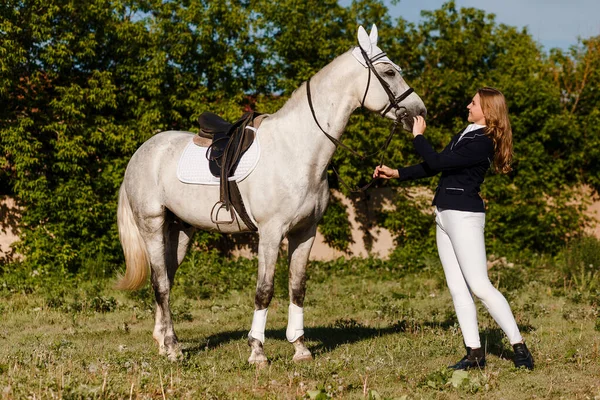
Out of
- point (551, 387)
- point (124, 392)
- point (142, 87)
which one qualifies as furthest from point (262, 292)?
point (142, 87)

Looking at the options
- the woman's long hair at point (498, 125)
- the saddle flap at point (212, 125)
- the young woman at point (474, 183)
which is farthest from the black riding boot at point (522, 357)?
the saddle flap at point (212, 125)

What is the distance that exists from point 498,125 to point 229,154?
2185mm

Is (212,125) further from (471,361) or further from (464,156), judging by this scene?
(471,361)

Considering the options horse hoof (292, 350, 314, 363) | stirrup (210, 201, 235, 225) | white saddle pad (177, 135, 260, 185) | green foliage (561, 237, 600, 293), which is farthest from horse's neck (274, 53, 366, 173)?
green foliage (561, 237, 600, 293)

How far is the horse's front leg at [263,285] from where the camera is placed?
212 inches

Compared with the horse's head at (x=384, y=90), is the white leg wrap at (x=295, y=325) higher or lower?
lower

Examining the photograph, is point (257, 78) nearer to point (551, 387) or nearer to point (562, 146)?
point (562, 146)

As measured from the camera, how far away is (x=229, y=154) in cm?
562

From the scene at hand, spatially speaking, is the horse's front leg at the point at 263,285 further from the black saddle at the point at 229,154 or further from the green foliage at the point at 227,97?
the green foliage at the point at 227,97

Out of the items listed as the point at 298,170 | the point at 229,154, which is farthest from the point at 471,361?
the point at 229,154

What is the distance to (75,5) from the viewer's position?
11.3 metres

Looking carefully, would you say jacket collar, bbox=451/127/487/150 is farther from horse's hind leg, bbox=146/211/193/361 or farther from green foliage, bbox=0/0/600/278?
green foliage, bbox=0/0/600/278

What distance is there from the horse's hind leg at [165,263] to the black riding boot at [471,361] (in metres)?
2.41

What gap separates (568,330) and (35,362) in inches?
205
